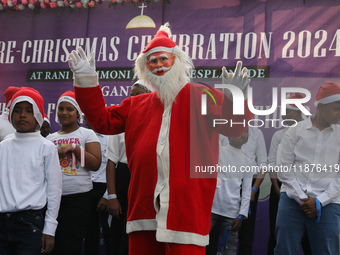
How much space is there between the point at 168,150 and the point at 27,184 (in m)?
1.21

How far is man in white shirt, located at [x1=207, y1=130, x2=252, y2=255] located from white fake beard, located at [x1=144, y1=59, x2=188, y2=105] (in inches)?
70.2

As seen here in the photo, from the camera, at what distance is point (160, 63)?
2.72 metres

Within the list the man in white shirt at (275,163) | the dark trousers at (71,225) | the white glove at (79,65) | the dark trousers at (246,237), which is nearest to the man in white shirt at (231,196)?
the dark trousers at (246,237)

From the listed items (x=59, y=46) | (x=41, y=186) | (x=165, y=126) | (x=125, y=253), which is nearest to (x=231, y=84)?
(x=165, y=126)

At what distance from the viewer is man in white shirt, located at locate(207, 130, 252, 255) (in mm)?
4254

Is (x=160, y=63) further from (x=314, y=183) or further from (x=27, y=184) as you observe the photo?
(x=314, y=183)

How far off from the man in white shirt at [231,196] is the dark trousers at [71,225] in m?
1.28

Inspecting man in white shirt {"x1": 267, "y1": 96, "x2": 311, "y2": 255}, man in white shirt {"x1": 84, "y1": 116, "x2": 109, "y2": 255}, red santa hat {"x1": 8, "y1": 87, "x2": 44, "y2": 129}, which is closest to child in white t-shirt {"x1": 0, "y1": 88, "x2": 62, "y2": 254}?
red santa hat {"x1": 8, "y1": 87, "x2": 44, "y2": 129}

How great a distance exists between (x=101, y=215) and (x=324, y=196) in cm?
226

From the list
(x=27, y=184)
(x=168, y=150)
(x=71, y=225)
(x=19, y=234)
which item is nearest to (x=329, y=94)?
(x=168, y=150)

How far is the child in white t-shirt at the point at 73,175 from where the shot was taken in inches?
138

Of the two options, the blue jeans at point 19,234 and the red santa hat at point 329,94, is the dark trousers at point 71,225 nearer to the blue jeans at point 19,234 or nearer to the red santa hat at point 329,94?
the blue jeans at point 19,234

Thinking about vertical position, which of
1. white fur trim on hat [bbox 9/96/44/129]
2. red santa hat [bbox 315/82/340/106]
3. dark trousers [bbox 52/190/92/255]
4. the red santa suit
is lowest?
dark trousers [bbox 52/190/92/255]

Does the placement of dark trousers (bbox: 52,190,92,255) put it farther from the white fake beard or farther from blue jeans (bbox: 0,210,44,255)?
the white fake beard
